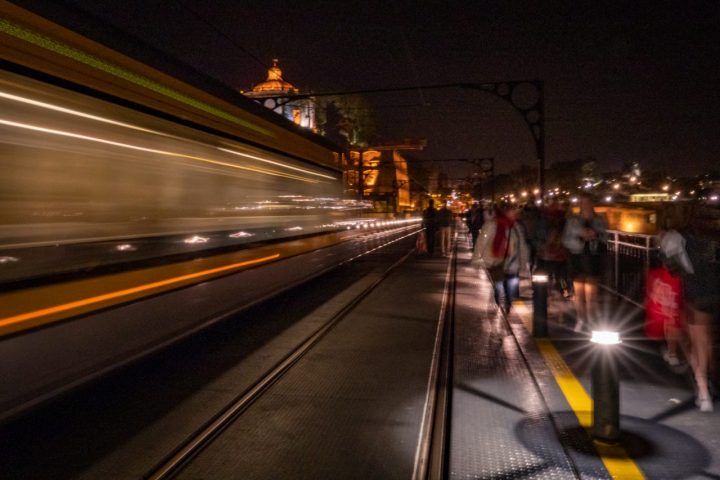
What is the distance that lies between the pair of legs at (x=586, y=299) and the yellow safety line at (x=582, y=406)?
100cm

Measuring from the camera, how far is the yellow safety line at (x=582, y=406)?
3.88 metres

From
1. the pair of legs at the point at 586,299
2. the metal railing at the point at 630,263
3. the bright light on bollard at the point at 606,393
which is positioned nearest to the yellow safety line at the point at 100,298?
the bright light on bollard at the point at 606,393

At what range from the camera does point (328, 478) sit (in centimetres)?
383

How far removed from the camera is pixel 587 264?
8289mm

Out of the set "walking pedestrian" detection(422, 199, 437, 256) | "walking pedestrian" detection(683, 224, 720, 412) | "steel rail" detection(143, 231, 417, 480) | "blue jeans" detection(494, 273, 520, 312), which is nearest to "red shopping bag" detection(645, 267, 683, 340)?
"walking pedestrian" detection(683, 224, 720, 412)

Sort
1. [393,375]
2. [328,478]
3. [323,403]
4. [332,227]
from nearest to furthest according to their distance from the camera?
[328,478] → [323,403] → [393,375] → [332,227]

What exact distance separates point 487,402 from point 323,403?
1.41 metres

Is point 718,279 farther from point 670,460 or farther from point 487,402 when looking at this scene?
point 487,402

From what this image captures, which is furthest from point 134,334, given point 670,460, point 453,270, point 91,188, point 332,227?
point 453,270

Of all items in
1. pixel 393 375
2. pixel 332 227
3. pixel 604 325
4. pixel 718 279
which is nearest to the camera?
pixel 604 325

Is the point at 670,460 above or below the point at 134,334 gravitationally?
below

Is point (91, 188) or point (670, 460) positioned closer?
point (670, 460)

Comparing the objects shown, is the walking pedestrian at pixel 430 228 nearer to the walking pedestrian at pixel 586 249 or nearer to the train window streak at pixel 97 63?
the walking pedestrian at pixel 586 249

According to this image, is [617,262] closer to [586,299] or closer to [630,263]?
[630,263]
